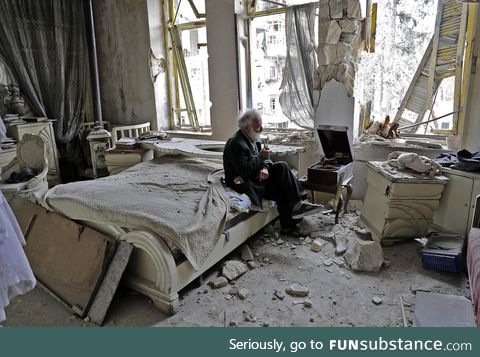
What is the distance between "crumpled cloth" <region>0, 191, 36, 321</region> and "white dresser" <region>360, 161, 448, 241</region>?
2575 millimetres

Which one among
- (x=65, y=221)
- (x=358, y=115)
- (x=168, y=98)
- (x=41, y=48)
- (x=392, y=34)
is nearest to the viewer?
(x=65, y=221)

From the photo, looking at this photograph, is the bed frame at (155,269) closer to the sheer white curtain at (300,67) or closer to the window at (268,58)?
the sheer white curtain at (300,67)

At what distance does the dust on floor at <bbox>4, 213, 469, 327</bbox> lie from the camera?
220cm

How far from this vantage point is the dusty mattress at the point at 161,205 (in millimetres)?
2270

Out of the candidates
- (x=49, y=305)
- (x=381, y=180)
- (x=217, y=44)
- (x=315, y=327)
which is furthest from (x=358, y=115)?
(x=49, y=305)

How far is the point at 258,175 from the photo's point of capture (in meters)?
3.21

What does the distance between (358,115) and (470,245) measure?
2.24 m

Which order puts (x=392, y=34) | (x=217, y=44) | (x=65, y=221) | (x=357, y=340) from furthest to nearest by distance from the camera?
(x=217, y=44) < (x=392, y=34) < (x=65, y=221) < (x=357, y=340)

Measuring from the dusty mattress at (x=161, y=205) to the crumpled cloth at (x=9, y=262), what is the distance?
2.69 feet

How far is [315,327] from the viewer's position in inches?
83.3

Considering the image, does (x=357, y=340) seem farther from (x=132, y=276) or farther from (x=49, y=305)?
(x=49, y=305)

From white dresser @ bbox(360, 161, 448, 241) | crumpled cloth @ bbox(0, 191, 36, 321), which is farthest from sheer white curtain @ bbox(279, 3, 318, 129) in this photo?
crumpled cloth @ bbox(0, 191, 36, 321)

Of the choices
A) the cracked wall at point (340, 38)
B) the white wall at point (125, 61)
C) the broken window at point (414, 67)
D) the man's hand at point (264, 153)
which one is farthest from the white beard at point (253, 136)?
the white wall at point (125, 61)

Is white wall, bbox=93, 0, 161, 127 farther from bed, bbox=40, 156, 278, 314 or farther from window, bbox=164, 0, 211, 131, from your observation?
bed, bbox=40, 156, 278, 314
